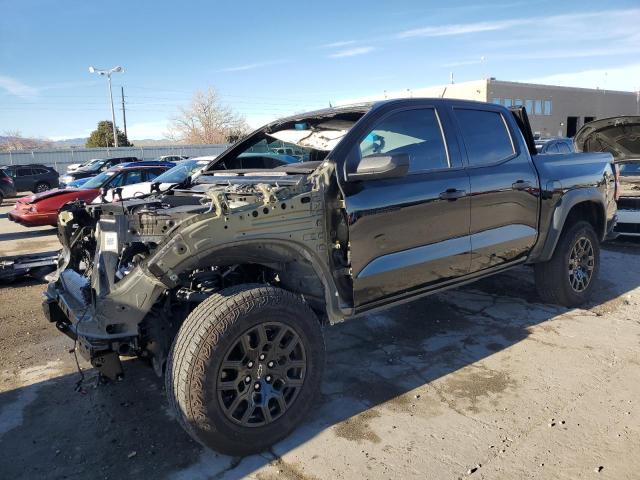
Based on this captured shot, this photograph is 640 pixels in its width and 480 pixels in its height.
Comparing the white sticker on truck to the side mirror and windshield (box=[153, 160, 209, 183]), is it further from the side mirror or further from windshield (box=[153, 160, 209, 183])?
windshield (box=[153, 160, 209, 183])

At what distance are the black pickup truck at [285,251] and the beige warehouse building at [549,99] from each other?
34900mm

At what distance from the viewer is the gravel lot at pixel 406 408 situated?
279cm

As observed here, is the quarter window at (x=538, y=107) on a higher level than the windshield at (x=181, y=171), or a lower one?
higher

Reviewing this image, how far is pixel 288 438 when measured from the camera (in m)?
3.05

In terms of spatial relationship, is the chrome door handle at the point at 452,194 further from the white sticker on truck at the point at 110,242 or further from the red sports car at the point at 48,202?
the red sports car at the point at 48,202

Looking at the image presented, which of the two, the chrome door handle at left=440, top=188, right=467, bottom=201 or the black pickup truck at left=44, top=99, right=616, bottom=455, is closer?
the black pickup truck at left=44, top=99, right=616, bottom=455

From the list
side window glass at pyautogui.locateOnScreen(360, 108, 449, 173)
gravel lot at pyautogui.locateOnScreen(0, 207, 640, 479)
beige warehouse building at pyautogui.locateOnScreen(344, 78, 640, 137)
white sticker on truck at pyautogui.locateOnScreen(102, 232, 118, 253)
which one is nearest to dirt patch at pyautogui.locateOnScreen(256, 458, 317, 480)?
gravel lot at pyautogui.locateOnScreen(0, 207, 640, 479)

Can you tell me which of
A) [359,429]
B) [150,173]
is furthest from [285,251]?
[150,173]

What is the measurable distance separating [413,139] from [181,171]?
791cm

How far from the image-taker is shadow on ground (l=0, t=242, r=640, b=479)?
2.86 meters

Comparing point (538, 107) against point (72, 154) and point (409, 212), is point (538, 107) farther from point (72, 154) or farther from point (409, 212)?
point (409, 212)

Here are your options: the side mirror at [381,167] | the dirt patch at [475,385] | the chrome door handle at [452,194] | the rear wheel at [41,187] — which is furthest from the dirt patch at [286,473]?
the rear wheel at [41,187]

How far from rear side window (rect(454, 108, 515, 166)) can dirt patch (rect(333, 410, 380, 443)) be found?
2.06 metres

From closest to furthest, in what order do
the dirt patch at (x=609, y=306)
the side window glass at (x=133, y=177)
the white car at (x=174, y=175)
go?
1. the dirt patch at (x=609, y=306)
2. the white car at (x=174, y=175)
3. the side window glass at (x=133, y=177)
